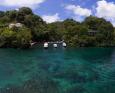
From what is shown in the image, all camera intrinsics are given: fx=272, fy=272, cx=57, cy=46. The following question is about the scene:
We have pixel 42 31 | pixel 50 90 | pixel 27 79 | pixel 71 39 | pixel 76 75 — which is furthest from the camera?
pixel 42 31

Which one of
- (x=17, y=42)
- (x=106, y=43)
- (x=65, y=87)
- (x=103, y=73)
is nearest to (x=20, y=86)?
(x=65, y=87)

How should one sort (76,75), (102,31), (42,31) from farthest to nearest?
(42,31), (102,31), (76,75)

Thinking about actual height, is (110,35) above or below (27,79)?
above

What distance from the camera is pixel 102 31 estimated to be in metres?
107

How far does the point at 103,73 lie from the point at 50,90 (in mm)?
15378

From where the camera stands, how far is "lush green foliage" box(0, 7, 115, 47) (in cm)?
8906

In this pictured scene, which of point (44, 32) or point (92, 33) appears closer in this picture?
point (92, 33)

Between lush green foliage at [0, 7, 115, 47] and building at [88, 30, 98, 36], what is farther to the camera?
building at [88, 30, 98, 36]

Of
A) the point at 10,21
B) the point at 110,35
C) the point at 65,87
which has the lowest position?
the point at 65,87

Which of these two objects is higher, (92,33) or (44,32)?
(44,32)

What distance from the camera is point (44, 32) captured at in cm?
11900

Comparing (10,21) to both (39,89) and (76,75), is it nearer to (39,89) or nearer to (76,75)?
(76,75)

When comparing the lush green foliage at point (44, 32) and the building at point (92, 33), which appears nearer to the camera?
the lush green foliage at point (44, 32)

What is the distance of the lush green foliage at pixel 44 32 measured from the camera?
89062 mm
